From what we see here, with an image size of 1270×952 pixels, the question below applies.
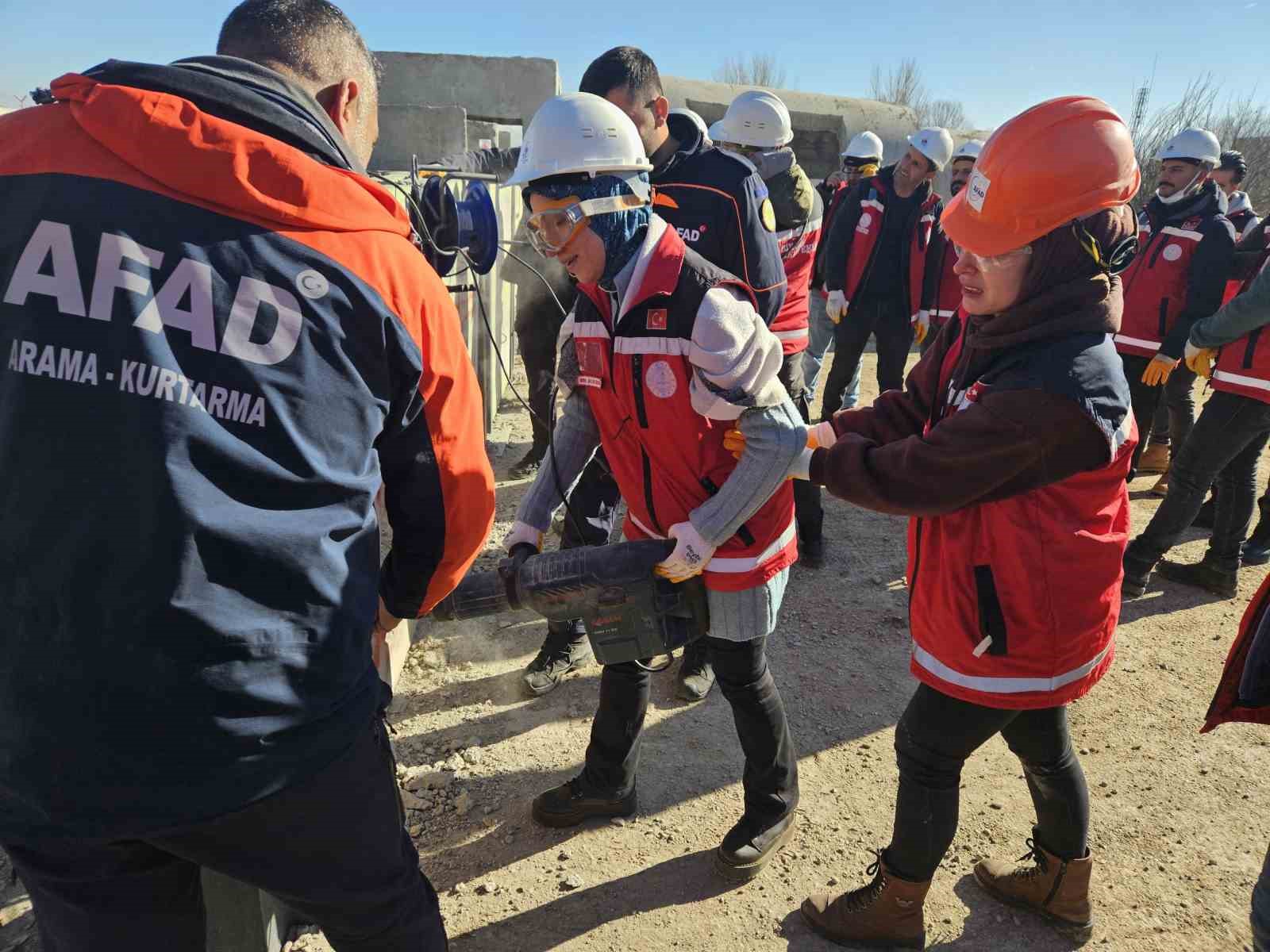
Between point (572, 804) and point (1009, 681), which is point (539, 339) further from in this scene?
point (1009, 681)

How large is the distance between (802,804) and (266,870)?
217cm

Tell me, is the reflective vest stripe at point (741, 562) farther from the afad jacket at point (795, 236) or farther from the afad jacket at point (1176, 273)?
the afad jacket at point (1176, 273)

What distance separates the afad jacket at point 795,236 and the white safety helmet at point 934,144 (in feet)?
7.35

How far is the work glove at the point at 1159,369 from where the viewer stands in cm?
550

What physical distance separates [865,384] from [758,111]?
204 inches

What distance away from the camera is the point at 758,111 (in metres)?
4.70

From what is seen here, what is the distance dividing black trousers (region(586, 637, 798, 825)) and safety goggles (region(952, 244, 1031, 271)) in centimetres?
122

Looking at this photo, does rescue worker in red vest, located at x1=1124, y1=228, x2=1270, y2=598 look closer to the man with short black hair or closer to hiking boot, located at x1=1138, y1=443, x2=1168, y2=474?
hiking boot, located at x1=1138, y1=443, x2=1168, y2=474

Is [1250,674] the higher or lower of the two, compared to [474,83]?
lower

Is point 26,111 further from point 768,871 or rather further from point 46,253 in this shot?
point 768,871

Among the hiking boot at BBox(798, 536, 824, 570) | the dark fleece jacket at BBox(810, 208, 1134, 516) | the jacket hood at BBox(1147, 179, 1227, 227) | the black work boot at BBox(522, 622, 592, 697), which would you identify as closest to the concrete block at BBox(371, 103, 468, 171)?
the hiking boot at BBox(798, 536, 824, 570)

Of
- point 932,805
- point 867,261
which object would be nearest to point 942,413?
point 932,805

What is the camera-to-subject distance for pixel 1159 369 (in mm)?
5516

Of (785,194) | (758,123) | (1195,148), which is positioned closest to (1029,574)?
(785,194)
